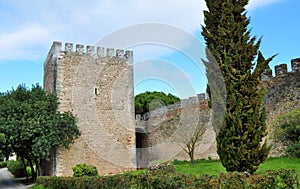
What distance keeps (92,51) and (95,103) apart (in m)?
2.96

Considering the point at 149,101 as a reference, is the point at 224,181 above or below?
below

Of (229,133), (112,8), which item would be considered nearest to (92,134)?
(112,8)

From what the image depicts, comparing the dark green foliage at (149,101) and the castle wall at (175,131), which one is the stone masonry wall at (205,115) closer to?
the castle wall at (175,131)

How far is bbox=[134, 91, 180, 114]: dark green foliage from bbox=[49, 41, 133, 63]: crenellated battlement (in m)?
9.45

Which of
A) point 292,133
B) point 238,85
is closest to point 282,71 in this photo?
point 292,133

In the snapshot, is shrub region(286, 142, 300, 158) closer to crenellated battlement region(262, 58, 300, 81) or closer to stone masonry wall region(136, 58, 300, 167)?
stone masonry wall region(136, 58, 300, 167)

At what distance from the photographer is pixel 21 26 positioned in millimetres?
9477

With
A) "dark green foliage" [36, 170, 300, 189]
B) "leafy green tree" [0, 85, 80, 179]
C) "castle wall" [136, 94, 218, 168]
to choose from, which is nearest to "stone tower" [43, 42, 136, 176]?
"leafy green tree" [0, 85, 80, 179]

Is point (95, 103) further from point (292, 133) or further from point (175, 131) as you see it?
point (292, 133)

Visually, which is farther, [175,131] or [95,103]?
[175,131]

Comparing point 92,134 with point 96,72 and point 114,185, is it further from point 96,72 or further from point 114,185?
point 114,185

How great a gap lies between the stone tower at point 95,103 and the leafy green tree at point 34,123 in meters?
0.83

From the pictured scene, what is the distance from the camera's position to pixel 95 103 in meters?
17.2

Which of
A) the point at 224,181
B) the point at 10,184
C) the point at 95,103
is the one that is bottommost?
the point at 10,184
